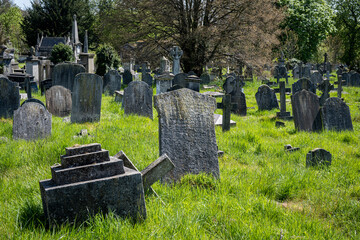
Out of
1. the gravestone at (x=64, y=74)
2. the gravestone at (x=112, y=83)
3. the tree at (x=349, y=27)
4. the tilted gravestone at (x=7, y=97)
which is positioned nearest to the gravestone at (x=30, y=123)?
the tilted gravestone at (x=7, y=97)

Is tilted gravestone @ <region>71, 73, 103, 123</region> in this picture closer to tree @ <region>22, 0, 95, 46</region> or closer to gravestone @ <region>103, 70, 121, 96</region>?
gravestone @ <region>103, 70, 121, 96</region>

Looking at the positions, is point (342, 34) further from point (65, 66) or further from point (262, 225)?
point (262, 225)

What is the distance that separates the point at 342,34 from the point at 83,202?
5289 cm

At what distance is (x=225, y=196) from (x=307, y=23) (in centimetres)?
3670

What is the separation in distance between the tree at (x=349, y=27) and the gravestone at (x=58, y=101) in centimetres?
4491

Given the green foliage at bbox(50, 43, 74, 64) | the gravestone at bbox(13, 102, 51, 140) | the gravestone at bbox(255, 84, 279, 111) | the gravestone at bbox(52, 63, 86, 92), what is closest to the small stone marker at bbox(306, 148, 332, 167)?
the gravestone at bbox(13, 102, 51, 140)

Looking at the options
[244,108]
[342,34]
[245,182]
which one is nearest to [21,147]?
[245,182]

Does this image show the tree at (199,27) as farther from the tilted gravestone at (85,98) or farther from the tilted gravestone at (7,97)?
the tilted gravestone at (7,97)

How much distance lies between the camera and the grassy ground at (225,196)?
284 cm

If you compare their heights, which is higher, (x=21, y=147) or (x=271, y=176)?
(x=21, y=147)

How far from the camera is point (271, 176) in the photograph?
455 cm

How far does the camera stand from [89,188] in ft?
9.25

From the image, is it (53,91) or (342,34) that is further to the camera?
(342,34)

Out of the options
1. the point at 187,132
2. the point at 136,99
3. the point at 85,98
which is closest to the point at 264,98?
the point at 136,99
